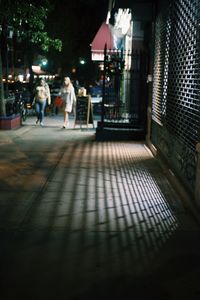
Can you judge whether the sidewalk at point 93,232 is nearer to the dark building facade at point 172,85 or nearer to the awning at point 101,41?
the dark building facade at point 172,85

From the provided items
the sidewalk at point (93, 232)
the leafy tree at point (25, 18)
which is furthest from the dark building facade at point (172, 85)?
the leafy tree at point (25, 18)

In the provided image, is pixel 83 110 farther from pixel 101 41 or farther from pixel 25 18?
pixel 101 41

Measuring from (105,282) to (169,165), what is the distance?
5.56 metres

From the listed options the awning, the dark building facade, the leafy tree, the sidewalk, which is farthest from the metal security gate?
the awning

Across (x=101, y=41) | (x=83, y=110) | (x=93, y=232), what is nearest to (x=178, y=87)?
(x=93, y=232)

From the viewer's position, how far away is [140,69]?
15.2 metres

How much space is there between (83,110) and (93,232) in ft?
36.6

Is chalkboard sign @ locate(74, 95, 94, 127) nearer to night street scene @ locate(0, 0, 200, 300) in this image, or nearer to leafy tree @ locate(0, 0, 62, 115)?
night street scene @ locate(0, 0, 200, 300)

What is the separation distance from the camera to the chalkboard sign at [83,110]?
1656 cm

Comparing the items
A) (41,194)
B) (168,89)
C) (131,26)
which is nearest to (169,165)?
(168,89)

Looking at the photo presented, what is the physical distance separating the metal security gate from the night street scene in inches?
0.9

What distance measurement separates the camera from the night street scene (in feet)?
14.5

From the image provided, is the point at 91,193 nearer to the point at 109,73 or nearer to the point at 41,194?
the point at 41,194

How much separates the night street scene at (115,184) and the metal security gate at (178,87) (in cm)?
2
